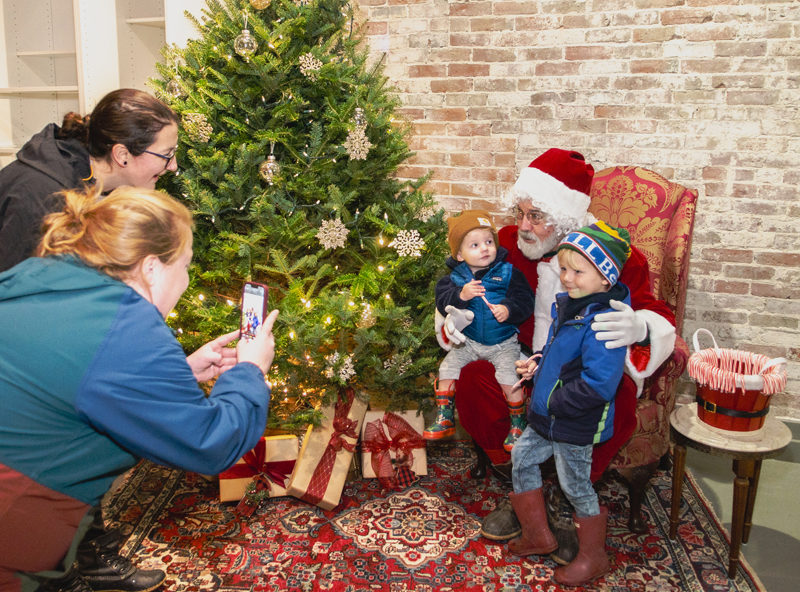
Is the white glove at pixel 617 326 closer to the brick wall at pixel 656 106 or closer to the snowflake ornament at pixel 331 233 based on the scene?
the snowflake ornament at pixel 331 233

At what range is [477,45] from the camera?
3688mm

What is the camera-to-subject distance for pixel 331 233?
2832 millimetres

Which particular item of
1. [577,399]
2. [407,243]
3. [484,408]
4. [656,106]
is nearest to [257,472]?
[484,408]

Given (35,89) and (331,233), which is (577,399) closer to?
(331,233)

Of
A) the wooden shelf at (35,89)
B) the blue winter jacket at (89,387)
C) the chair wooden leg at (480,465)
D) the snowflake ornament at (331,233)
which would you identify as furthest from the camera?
the wooden shelf at (35,89)

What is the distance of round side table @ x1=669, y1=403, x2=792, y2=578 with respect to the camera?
2369 millimetres

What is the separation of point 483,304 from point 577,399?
0.64 metres

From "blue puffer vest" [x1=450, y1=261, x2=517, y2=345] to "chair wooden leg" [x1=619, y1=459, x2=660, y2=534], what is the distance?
74 cm

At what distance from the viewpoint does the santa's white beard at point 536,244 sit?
2705mm

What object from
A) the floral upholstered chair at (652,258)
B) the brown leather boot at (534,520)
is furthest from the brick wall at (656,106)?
the brown leather boot at (534,520)

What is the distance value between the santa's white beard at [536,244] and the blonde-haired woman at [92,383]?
A: 4.99ft

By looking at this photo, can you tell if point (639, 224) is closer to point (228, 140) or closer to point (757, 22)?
point (757, 22)

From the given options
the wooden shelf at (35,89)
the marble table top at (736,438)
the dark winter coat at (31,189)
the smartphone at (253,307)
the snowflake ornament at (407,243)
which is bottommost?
the marble table top at (736,438)

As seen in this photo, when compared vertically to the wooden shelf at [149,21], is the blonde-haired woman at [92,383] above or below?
below
